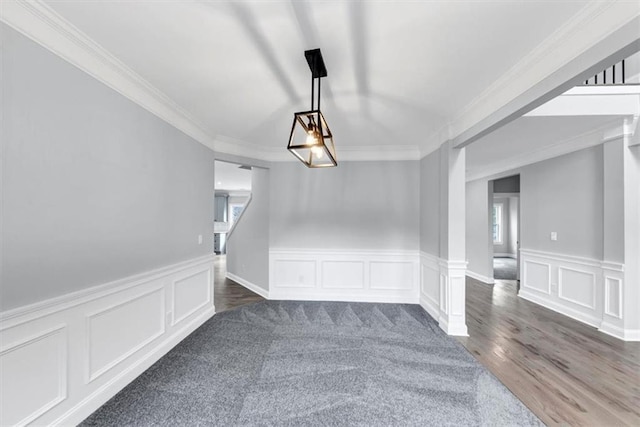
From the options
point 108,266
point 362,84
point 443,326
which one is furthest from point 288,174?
point 443,326

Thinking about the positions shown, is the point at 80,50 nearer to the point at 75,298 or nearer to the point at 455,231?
the point at 75,298

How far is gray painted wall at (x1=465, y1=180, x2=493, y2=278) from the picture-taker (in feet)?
18.5

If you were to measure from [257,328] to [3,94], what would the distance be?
2.93 meters

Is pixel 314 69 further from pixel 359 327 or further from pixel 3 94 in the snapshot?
pixel 359 327

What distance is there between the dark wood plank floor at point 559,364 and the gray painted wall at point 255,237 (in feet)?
10.7

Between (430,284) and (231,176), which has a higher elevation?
(231,176)

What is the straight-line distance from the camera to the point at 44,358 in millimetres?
1541

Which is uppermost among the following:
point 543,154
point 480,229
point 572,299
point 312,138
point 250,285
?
point 543,154

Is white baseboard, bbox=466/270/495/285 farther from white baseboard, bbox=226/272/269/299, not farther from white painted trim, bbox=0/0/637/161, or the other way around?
white baseboard, bbox=226/272/269/299

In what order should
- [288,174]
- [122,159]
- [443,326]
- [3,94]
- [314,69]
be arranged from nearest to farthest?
[3,94]
[314,69]
[122,159]
[443,326]
[288,174]

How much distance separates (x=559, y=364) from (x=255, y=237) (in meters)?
4.44

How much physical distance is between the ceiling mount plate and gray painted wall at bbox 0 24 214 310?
1.56 m

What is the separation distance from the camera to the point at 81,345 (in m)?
1.76

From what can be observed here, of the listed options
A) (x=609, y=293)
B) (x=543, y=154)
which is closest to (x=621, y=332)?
(x=609, y=293)
